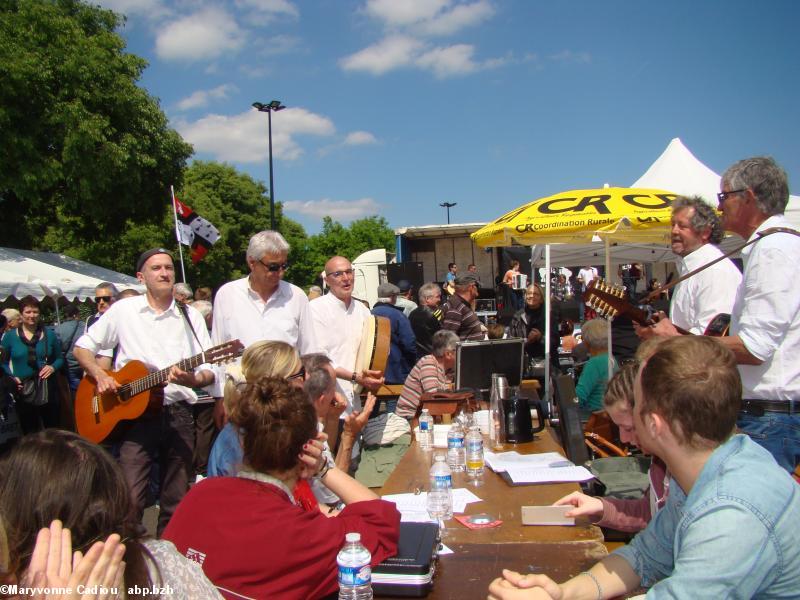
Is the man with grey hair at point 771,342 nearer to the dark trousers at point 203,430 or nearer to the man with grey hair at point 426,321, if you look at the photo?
the dark trousers at point 203,430

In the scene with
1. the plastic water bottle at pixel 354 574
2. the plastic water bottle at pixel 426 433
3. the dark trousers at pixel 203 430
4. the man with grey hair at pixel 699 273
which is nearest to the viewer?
the plastic water bottle at pixel 354 574

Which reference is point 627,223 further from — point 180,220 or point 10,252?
point 10,252

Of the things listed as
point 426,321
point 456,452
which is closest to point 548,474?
point 456,452

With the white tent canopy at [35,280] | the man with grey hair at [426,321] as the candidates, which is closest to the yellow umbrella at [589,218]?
the man with grey hair at [426,321]

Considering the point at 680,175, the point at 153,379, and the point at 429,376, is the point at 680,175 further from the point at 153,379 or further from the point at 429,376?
the point at 153,379

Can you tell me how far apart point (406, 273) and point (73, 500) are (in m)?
14.8

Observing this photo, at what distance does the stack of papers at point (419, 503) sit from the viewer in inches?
95.8

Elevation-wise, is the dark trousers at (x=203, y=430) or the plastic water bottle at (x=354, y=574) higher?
the plastic water bottle at (x=354, y=574)

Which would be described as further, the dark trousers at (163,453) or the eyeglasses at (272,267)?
the eyeglasses at (272,267)

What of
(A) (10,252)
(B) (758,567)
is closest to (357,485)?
(B) (758,567)

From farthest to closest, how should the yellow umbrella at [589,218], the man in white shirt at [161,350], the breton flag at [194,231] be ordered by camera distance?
the breton flag at [194,231] → the yellow umbrella at [589,218] → the man in white shirt at [161,350]

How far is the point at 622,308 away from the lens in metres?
3.51

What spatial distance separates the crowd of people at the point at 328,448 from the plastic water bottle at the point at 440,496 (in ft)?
1.29

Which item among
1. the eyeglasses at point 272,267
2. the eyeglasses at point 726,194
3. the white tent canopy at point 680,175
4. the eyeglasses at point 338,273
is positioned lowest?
the eyeglasses at point 338,273
